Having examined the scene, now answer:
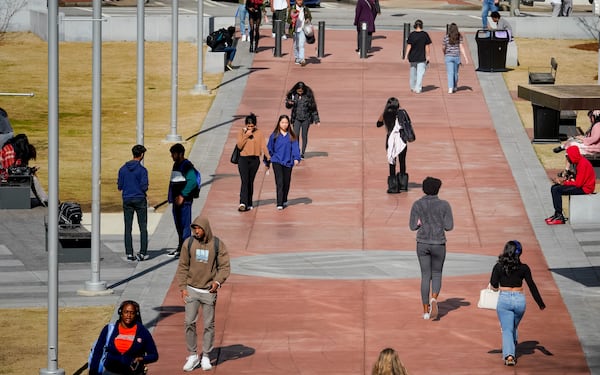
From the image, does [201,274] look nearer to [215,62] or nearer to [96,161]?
[96,161]

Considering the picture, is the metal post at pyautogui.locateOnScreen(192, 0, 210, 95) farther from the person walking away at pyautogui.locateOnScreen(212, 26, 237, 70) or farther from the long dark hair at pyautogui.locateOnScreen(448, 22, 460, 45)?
the long dark hair at pyautogui.locateOnScreen(448, 22, 460, 45)

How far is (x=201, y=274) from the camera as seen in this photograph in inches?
617

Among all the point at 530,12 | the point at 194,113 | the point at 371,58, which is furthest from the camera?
the point at 530,12

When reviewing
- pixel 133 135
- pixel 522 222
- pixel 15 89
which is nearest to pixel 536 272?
pixel 522 222

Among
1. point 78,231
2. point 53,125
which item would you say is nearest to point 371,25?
point 78,231

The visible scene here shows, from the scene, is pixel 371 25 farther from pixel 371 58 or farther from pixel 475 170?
pixel 475 170

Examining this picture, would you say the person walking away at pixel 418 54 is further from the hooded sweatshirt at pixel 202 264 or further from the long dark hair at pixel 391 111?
the hooded sweatshirt at pixel 202 264

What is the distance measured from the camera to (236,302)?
19.0 metres

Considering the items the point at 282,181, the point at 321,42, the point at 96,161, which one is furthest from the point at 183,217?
the point at 321,42

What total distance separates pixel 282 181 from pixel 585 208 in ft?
15.9

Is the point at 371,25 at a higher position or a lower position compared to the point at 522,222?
higher

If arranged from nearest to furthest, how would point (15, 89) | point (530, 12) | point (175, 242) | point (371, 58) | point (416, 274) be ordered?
point (416, 274) < point (175, 242) < point (15, 89) < point (371, 58) < point (530, 12)

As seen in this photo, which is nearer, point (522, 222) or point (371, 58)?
point (522, 222)

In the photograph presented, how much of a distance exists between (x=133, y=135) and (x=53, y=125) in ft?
50.2
